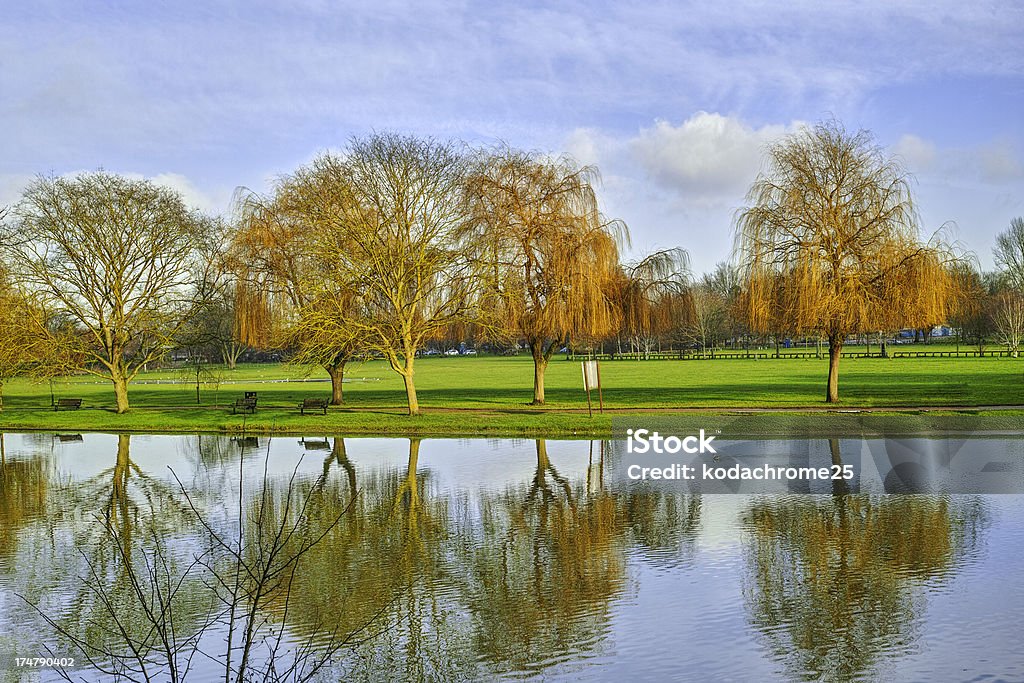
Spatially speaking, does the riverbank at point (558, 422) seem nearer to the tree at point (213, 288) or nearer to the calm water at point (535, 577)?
the tree at point (213, 288)

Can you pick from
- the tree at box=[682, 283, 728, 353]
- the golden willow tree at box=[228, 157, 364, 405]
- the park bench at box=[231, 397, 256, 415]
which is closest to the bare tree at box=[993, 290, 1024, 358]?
the tree at box=[682, 283, 728, 353]

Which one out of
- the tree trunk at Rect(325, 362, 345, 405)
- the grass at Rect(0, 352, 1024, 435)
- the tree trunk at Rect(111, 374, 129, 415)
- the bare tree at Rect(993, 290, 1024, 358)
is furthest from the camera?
the bare tree at Rect(993, 290, 1024, 358)

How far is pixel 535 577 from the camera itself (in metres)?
12.4

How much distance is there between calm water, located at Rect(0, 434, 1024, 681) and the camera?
943 cm

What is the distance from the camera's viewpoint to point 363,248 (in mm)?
34250

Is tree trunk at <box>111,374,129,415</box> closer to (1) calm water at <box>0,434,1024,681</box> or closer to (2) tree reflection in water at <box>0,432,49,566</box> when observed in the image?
(2) tree reflection in water at <box>0,432,49,566</box>

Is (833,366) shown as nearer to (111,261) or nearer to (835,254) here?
(835,254)

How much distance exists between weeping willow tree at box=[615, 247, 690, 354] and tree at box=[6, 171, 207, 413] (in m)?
18.7

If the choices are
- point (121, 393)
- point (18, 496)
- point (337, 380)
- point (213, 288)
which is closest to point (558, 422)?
point (337, 380)

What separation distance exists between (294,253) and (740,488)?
2558cm

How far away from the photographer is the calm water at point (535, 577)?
9430 millimetres

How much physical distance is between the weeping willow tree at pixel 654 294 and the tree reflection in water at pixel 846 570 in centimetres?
2311

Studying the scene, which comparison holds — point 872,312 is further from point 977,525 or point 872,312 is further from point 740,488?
point 977,525

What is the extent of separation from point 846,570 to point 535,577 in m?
4.14
